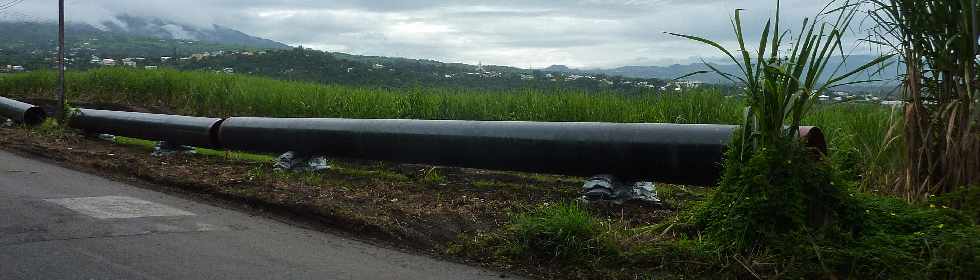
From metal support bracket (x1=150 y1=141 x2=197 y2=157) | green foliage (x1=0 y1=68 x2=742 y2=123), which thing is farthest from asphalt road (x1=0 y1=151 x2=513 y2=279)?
green foliage (x1=0 y1=68 x2=742 y2=123)

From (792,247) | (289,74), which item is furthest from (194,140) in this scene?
(289,74)

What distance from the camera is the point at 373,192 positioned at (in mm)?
7406

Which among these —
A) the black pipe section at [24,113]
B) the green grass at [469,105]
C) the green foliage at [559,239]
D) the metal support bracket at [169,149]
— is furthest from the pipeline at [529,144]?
the black pipe section at [24,113]

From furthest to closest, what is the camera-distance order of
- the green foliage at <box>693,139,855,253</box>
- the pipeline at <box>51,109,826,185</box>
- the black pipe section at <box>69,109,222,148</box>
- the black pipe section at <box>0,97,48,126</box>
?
1. the black pipe section at <box>0,97,48,126</box>
2. the black pipe section at <box>69,109,222,148</box>
3. the pipeline at <box>51,109,826,185</box>
4. the green foliage at <box>693,139,855,253</box>

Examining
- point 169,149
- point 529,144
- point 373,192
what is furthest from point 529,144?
point 169,149

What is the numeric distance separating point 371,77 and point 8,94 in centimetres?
1278

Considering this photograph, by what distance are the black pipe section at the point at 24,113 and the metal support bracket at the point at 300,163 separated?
8960 millimetres

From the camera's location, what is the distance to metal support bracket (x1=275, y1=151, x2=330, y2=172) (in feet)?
29.5

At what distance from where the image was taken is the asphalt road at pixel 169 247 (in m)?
4.68

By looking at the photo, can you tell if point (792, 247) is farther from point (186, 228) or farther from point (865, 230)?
point (186, 228)

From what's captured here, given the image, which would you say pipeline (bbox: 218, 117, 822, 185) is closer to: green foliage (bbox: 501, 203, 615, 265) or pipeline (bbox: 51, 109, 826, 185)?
pipeline (bbox: 51, 109, 826, 185)

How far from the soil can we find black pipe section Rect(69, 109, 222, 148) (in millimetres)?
284

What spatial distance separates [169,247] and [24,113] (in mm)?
12223

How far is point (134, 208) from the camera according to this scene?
671 cm
